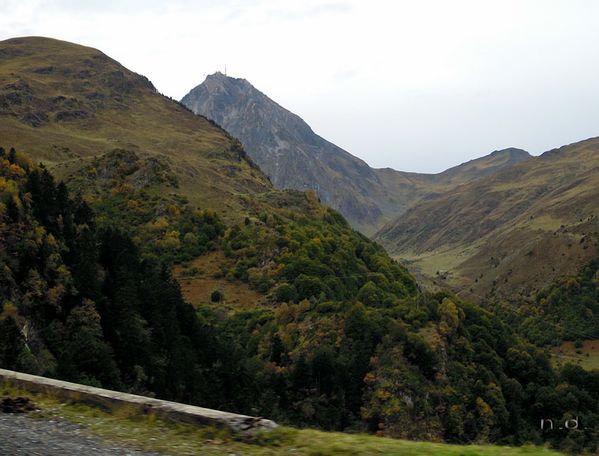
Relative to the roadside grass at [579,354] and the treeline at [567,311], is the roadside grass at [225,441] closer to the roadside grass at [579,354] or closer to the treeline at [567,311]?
the roadside grass at [579,354]

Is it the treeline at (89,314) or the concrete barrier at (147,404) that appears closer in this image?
the concrete barrier at (147,404)

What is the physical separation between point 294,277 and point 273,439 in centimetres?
7434

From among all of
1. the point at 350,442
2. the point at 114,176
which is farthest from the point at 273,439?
the point at 114,176

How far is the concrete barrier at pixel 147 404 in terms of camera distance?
9.46 meters

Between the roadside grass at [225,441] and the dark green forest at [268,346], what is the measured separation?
1346 cm

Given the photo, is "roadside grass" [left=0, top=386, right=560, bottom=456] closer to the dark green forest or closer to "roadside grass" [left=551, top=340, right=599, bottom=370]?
the dark green forest

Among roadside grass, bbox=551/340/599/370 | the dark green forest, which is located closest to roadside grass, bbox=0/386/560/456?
the dark green forest

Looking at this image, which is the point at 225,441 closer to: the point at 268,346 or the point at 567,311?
the point at 268,346

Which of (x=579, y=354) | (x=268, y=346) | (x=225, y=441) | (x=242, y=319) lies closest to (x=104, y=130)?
(x=242, y=319)

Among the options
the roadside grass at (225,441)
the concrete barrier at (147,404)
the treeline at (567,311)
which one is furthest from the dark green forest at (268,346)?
the treeline at (567,311)

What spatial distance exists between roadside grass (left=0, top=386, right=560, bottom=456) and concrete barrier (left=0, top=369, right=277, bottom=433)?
13 cm

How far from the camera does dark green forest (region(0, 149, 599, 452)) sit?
33.7 m

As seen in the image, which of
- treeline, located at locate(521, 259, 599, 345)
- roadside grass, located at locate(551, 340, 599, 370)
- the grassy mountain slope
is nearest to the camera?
roadside grass, located at locate(551, 340, 599, 370)

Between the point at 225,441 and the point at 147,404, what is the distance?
2.01 m
